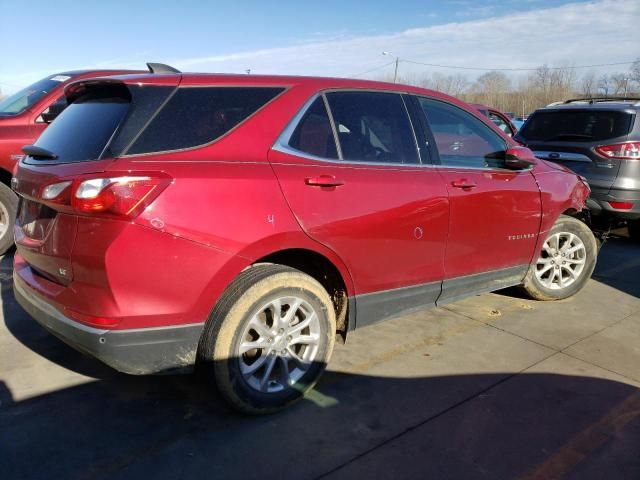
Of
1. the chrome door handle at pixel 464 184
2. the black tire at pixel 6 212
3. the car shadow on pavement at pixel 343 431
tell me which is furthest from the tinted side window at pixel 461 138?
the black tire at pixel 6 212

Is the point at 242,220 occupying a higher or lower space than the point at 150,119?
lower

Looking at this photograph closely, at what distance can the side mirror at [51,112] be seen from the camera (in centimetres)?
557

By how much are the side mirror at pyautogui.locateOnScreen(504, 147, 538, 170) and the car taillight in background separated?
8.74 ft

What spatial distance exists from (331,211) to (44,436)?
73.5 inches

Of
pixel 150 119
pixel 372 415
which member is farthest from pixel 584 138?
pixel 150 119

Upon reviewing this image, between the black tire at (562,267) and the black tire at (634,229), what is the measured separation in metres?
2.75

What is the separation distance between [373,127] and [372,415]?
5.68 ft

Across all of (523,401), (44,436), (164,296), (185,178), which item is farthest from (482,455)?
(44,436)

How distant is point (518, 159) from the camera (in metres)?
3.95

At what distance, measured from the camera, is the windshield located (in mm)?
5770

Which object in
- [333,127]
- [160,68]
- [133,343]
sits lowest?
[133,343]

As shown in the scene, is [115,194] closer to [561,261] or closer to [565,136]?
[561,261]

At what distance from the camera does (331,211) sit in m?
2.90

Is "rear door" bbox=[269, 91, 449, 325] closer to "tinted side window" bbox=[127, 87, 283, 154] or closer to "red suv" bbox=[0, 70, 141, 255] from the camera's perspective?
"tinted side window" bbox=[127, 87, 283, 154]
